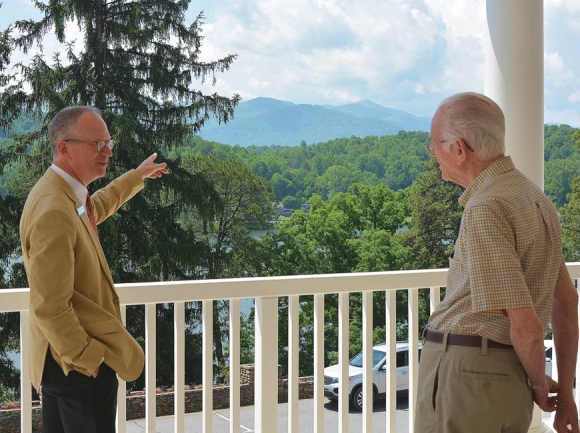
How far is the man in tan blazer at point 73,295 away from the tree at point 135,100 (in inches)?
631

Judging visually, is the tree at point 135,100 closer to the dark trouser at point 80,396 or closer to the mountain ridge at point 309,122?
the mountain ridge at point 309,122

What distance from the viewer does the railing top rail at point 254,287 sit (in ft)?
7.65

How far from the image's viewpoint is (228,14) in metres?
57.5

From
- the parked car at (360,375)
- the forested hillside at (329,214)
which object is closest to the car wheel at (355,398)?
the parked car at (360,375)

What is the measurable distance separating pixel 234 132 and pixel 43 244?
29.7 m

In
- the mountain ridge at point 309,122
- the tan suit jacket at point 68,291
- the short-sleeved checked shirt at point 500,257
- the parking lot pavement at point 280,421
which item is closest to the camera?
the short-sleeved checked shirt at point 500,257

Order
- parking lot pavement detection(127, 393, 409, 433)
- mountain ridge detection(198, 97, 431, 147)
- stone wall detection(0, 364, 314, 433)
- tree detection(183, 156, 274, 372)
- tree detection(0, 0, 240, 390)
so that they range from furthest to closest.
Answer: mountain ridge detection(198, 97, 431, 147) → tree detection(183, 156, 274, 372) → tree detection(0, 0, 240, 390) → parking lot pavement detection(127, 393, 409, 433) → stone wall detection(0, 364, 314, 433)

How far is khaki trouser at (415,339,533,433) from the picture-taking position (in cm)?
151

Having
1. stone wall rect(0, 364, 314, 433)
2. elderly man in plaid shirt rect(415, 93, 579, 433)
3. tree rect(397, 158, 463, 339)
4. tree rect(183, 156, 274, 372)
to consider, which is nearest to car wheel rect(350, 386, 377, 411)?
stone wall rect(0, 364, 314, 433)

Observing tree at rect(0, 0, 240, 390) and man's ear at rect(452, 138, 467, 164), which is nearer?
man's ear at rect(452, 138, 467, 164)

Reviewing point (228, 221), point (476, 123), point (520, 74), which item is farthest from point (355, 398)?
point (476, 123)

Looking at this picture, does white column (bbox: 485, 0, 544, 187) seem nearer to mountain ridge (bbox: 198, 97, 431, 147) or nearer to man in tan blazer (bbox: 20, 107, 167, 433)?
man in tan blazer (bbox: 20, 107, 167, 433)

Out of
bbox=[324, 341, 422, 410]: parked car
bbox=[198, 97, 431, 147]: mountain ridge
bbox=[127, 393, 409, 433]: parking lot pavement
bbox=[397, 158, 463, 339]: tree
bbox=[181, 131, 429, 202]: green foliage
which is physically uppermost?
bbox=[198, 97, 431, 147]: mountain ridge

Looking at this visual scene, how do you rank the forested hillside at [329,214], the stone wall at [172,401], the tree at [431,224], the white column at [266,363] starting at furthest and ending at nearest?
1. the tree at [431,224]
2. the forested hillside at [329,214]
3. the stone wall at [172,401]
4. the white column at [266,363]
